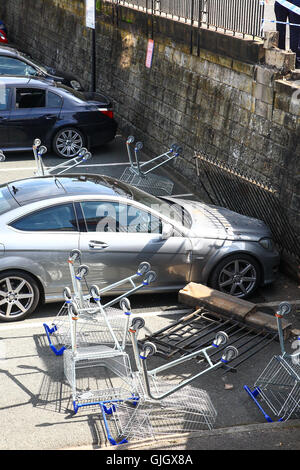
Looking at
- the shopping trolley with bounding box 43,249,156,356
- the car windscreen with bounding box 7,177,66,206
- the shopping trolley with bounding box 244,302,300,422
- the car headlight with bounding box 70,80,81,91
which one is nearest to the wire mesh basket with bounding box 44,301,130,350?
the shopping trolley with bounding box 43,249,156,356

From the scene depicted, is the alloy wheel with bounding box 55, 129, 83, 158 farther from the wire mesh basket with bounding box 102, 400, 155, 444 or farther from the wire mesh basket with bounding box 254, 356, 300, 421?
the wire mesh basket with bounding box 102, 400, 155, 444

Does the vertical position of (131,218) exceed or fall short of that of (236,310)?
it exceeds it

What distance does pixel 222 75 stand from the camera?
1224 centimetres

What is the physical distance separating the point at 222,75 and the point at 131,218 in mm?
4725

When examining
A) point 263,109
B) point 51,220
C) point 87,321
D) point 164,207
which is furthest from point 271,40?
point 87,321

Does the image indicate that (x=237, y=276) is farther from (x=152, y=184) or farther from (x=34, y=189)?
(x=152, y=184)

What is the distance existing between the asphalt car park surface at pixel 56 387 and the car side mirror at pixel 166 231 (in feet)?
2.93

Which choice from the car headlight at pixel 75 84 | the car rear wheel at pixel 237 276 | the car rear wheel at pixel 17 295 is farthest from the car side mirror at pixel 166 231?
the car headlight at pixel 75 84

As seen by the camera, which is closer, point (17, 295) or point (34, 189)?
point (17, 295)

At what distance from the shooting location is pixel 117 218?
28.0 feet

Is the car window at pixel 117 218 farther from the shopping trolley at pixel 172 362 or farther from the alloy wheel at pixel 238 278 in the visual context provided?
the shopping trolley at pixel 172 362

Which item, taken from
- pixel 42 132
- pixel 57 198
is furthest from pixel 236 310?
pixel 42 132

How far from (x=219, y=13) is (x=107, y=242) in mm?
5932
